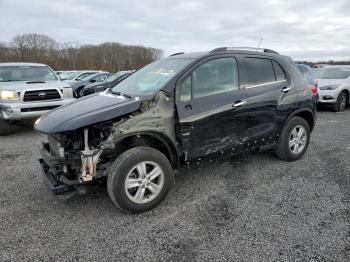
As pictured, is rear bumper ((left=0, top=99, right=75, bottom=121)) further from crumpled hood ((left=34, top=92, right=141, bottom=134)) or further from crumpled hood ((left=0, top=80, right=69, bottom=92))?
crumpled hood ((left=34, top=92, right=141, bottom=134))

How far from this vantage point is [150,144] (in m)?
3.52

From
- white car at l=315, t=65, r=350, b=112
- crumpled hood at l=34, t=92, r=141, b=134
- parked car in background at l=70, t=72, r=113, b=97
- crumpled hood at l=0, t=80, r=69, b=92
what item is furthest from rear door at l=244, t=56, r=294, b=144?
parked car in background at l=70, t=72, r=113, b=97

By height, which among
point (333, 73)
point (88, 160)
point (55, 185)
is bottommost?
point (55, 185)

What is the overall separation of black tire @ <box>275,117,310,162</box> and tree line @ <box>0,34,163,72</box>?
34.4 m

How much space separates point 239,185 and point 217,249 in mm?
1484

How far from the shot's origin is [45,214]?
332 centimetres

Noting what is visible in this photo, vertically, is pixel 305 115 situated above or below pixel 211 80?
below

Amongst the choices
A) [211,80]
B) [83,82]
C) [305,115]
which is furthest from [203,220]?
[83,82]

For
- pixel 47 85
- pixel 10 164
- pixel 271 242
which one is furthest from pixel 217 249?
pixel 47 85

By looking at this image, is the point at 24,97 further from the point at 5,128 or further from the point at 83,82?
the point at 83,82

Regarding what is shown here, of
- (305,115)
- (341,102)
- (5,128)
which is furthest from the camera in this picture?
(341,102)

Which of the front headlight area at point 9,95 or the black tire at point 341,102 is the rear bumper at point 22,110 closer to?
the front headlight area at point 9,95

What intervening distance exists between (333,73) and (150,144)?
404 inches

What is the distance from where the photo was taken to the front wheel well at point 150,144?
10.9 ft
